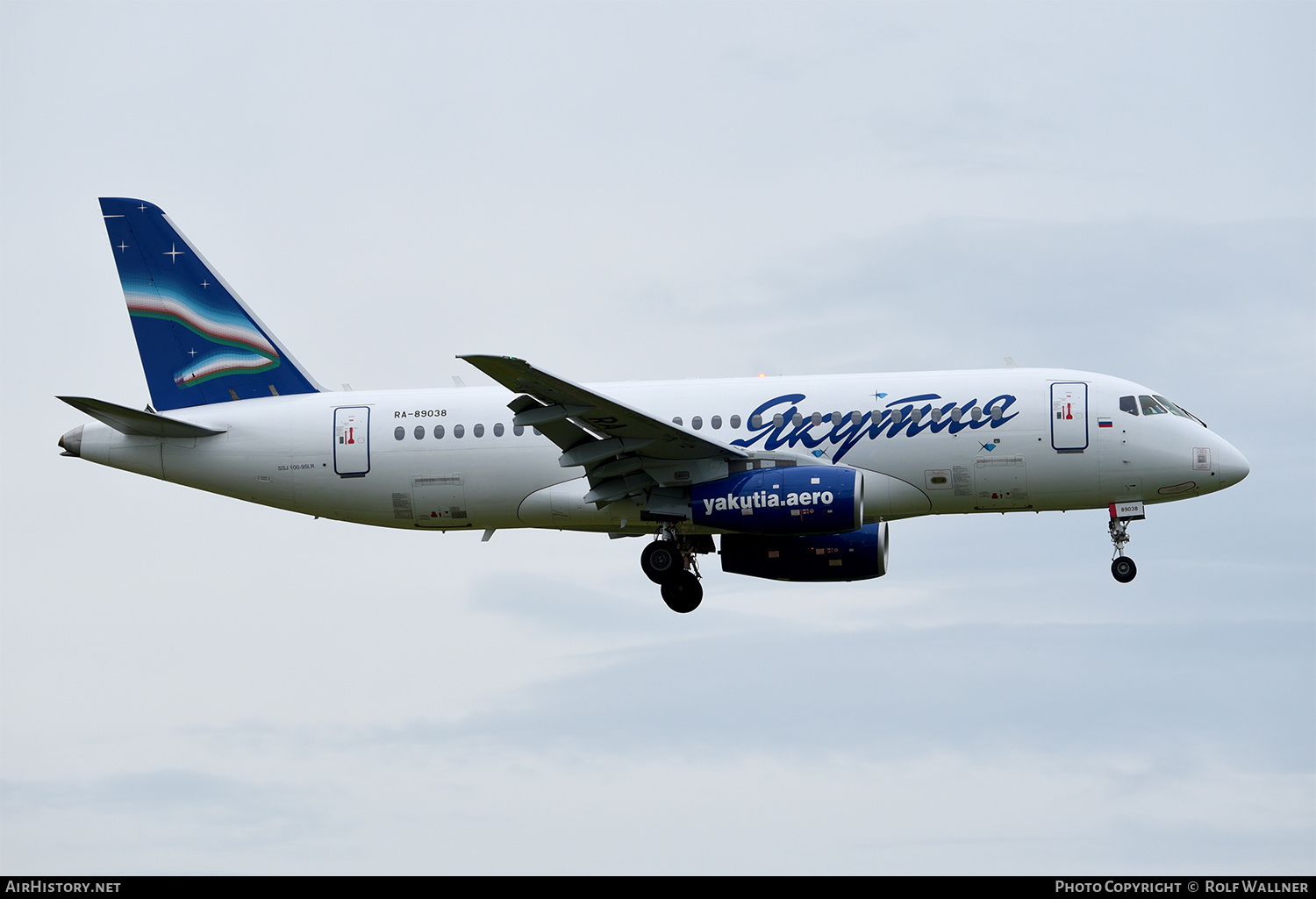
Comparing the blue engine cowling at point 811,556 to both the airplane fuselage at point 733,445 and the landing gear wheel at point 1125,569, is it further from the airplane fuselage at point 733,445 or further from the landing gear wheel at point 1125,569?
the landing gear wheel at point 1125,569

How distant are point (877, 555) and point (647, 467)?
6.69 meters

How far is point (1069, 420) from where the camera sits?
103 ft

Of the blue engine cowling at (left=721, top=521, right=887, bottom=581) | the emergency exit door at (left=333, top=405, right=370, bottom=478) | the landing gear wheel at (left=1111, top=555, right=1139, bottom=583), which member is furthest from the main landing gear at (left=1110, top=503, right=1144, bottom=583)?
the emergency exit door at (left=333, top=405, right=370, bottom=478)

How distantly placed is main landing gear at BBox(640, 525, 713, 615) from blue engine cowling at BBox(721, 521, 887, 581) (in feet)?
3.64

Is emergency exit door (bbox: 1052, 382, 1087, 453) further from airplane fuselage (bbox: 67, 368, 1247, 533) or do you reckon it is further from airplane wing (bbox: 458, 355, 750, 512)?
airplane wing (bbox: 458, 355, 750, 512)

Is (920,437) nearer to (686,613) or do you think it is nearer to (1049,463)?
(1049,463)

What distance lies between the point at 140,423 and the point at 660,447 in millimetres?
12101

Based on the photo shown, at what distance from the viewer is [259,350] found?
3631cm

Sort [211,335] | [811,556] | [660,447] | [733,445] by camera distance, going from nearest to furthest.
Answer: [660,447]
[733,445]
[811,556]
[211,335]

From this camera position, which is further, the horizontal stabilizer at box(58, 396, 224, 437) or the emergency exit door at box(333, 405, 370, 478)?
the emergency exit door at box(333, 405, 370, 478)

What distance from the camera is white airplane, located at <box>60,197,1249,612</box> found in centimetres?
3141

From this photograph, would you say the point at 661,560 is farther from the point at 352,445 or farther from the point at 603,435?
the point at 352,445

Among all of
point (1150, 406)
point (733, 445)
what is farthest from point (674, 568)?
point (1150, 406)

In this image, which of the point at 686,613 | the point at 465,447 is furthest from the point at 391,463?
the point at 686,613
